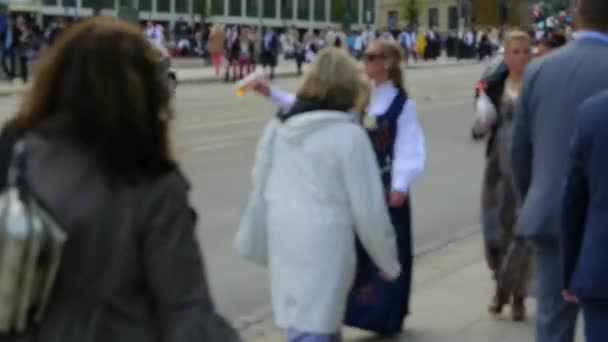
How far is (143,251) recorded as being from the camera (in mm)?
2812

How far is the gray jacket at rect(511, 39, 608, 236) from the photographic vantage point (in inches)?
189

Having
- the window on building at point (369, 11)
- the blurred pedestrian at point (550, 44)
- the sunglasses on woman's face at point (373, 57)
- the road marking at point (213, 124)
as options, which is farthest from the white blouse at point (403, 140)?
the window on building at point (369, 11)

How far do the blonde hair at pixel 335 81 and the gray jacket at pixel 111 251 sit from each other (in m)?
2.33

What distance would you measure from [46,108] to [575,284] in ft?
5.87

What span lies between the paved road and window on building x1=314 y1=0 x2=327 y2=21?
66738 millimetres

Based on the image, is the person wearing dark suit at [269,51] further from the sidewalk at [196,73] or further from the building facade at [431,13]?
the building facade at [431,13]

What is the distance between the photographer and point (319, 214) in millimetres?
5027

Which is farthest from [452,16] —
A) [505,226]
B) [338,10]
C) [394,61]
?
[394,61]

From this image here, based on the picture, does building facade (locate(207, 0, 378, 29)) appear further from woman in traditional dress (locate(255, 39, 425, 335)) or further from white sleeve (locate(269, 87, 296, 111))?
white sleeve (locate(269, 87, 296, 111))

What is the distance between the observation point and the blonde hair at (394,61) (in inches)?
251

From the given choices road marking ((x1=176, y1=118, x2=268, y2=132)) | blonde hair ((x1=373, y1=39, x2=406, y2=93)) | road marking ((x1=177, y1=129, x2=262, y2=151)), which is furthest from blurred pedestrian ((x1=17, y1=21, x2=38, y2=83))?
blonde hair ((x1=373, y1=39, x2=406, y2=93))

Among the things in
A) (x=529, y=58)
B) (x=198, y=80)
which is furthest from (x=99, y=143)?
(x=198, y=80)

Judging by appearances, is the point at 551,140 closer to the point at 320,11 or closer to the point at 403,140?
the point at 403,140

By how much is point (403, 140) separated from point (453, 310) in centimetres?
147
